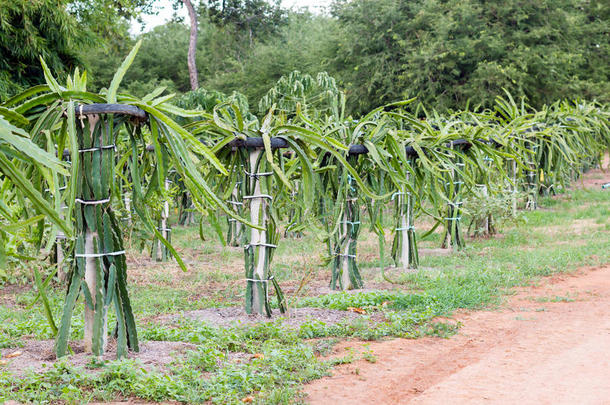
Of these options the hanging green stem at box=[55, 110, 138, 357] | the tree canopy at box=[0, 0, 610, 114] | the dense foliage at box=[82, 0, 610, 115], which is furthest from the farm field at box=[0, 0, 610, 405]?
the dense foliage at box=[82, 0, 610, 115]

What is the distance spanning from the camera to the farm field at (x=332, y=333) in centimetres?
388

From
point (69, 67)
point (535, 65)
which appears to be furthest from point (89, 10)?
point (535, 65)

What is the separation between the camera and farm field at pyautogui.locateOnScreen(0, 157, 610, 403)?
3.88 metres

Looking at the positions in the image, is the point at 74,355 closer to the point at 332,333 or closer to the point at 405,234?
the point at 332,333

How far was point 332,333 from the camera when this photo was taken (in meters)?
5.33

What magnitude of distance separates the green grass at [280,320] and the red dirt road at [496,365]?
19 centimetres

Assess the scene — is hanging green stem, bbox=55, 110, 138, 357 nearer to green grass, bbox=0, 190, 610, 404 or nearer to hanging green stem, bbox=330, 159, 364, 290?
green grass, bbox=0, 190, 610, 404

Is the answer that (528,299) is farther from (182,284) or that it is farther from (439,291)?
(182,284)

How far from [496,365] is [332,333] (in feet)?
4.42

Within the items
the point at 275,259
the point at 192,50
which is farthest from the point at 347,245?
the point at 192,50

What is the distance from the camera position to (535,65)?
62.2 ft

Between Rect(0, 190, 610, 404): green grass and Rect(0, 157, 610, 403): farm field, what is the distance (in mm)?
14

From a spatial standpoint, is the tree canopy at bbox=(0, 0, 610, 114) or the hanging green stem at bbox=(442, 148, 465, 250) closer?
the hanging green stem at bbox=(442, 148, 465, 250)

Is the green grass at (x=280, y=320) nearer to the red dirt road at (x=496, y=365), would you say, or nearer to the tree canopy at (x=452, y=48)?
the red dirt road at (x=496, y=365)
